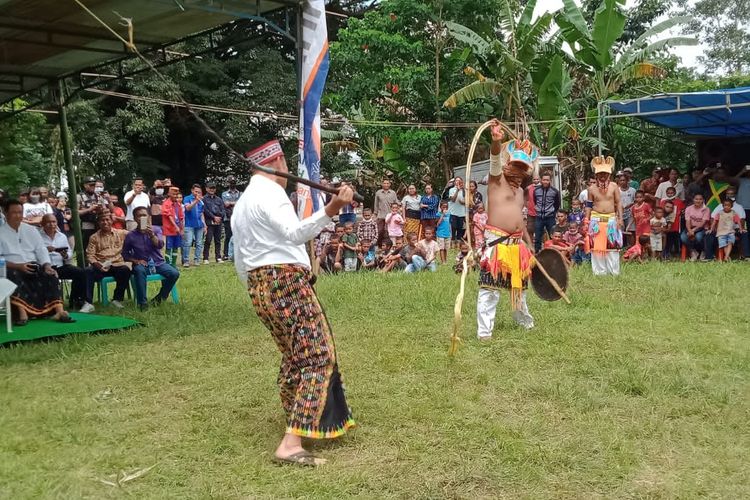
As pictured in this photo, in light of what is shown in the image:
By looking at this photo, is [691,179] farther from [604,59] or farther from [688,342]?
[688,342]

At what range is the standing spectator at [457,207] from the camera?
14484 mm

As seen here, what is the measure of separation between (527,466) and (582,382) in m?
1.64

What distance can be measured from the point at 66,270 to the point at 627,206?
10.1 metres

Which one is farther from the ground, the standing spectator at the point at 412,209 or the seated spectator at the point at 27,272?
the standing spectator at the point at 412,209

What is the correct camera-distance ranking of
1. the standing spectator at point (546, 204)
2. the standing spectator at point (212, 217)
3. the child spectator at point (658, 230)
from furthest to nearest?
1. the standing spectator at point (212, 217)
2. the child spectator at point (658, 230)
3. the standing spectator at point (546, 204)

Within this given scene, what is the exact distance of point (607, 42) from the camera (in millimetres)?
16203

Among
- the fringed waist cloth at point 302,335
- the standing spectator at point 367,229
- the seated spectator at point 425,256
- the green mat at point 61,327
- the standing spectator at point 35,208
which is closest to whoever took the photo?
the fringed waist cloth at point 302,335

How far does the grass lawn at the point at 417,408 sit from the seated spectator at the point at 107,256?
1.72 m

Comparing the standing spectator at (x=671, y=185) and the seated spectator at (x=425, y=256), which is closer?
the seated spectator at (x=425, y=256)

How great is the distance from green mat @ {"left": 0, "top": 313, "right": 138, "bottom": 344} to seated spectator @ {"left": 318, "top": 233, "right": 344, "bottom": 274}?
487 centimetres

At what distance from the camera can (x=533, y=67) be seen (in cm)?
1797

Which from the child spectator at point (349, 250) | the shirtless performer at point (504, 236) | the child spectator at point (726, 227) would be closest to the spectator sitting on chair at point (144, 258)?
the child spectator at point (349, 250)

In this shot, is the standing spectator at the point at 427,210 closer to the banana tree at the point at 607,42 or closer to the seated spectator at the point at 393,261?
the seated spectator at the point at 393,261

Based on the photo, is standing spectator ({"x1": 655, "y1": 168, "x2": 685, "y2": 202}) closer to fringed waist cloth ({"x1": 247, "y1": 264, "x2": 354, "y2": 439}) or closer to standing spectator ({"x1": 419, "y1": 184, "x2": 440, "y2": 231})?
standing spectator ({"x1": 419, "y1": 184, "x2": 440, "y2": 231})
